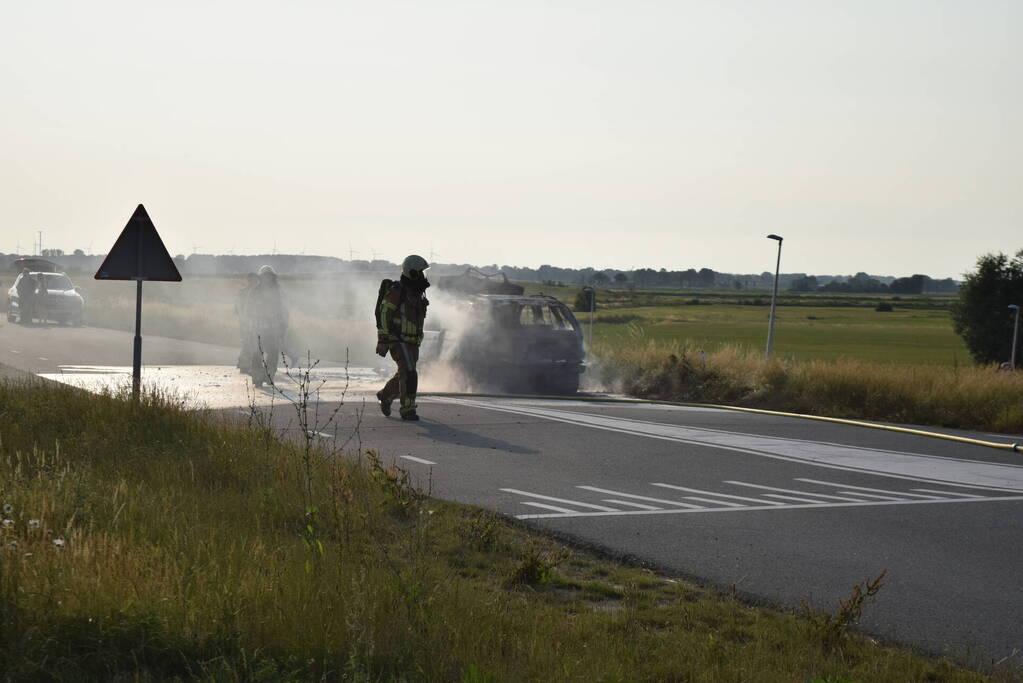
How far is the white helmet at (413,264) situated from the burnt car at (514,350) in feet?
17.5

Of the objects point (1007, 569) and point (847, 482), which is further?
point (847, 482)

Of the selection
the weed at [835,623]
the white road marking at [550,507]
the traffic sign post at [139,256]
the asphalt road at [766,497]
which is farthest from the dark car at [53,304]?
the weed at [835,623]

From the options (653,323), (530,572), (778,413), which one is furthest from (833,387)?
(653,323)

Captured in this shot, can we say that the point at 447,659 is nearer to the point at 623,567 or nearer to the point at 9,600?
the point at 9,600

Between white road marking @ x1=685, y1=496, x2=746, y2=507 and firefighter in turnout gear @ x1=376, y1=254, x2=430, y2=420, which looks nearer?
white road marking @ x1=685, y1=496, x2=746, y2=507

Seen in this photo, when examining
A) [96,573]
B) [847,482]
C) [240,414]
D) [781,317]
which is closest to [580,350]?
[240,414]

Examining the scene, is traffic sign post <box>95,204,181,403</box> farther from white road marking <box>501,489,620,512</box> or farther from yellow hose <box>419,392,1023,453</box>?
yellow hose <box>419,392,1023,453</box>

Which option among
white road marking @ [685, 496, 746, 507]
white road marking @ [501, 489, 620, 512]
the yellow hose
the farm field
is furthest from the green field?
white road marking @ [501, 489, 620, 512]

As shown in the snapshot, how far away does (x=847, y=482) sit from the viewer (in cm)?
1172

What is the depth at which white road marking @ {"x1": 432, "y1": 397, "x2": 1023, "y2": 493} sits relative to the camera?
12.3 m

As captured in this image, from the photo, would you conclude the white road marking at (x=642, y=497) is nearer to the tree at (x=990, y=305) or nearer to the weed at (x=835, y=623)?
the weed at (x=835, y=623)

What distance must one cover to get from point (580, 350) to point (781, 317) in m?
85.0

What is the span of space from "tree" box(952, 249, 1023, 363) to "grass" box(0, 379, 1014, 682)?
147 feet

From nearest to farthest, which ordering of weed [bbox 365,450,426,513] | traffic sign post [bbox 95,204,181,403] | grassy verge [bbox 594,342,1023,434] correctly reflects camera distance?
weed [bbox 365,450,426,513]
traffic sign post [bbox 95,204,181,403]
grassy verge [bbox 594,342,1023,434]
